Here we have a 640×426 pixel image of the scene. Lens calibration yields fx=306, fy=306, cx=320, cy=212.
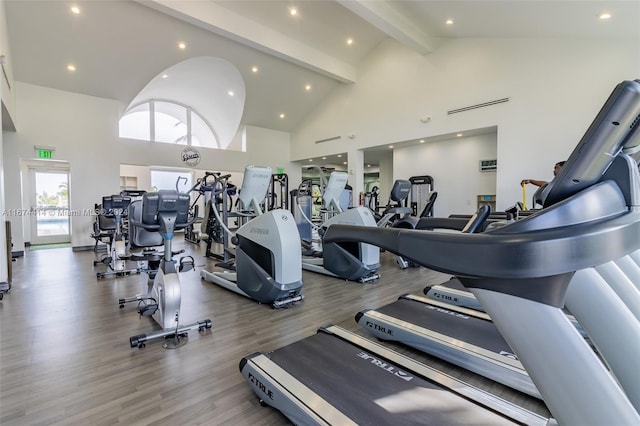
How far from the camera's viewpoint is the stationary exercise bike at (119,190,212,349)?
8.36ft

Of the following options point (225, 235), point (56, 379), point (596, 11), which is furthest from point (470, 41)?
point (56, 379)

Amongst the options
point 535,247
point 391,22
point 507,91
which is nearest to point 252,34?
point 391,22

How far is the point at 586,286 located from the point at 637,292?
0.37m

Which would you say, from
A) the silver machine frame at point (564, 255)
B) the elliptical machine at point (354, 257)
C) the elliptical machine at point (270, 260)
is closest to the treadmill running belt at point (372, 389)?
the silver machine frame at point (564, 255)

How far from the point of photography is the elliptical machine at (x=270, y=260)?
10.7 ft

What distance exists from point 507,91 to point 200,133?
1033 centimetres

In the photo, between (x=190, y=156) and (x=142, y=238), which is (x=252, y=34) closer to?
(x=190, y=156)

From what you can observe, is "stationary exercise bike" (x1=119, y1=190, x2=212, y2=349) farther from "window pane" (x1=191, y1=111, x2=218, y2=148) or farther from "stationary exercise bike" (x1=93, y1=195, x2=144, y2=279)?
"window pane" (x1=191, y1=111, x2=218, y2=148)

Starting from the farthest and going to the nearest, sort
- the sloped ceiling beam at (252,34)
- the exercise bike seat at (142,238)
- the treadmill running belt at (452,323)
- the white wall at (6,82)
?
the sloped ceiling beam at (252,34), the white wall at (6,82), the exercise bike seat at (142,238), the treadmill running belt at (452,323)

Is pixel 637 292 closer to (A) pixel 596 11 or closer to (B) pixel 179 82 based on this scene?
(A) pixel 596 11

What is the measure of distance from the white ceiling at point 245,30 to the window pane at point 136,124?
1396mm

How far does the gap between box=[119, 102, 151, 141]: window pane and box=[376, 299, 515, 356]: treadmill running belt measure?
1008 cm

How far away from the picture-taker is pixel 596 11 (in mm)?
4949

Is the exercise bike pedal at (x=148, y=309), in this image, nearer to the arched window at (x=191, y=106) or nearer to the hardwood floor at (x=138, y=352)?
the hardwood floor at (x=138, y=352)
